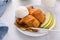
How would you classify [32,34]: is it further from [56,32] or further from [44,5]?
[44,5]

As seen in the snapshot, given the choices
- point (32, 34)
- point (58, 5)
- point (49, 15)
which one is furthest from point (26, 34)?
point (58, 5)

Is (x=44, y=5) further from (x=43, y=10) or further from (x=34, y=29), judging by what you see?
Answer: (x=34, y=29)

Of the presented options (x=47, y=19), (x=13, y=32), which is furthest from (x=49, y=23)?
(x=13, y=32)

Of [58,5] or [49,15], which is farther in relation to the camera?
[58,5]

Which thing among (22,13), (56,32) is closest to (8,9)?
(22,13)

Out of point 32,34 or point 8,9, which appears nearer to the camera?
point 32,34

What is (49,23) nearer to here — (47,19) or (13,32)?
(47,19)

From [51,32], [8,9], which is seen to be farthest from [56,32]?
[8,9]
